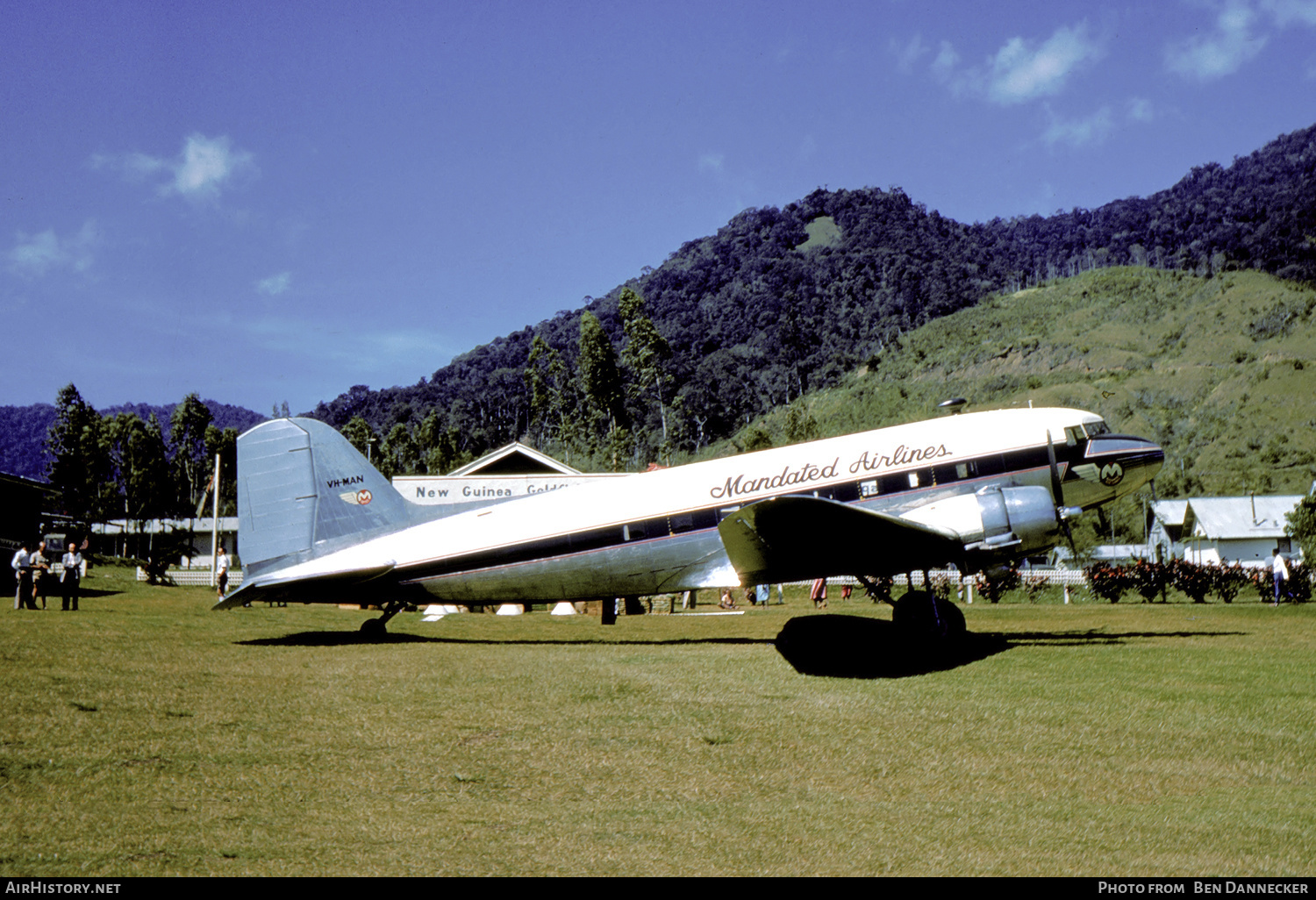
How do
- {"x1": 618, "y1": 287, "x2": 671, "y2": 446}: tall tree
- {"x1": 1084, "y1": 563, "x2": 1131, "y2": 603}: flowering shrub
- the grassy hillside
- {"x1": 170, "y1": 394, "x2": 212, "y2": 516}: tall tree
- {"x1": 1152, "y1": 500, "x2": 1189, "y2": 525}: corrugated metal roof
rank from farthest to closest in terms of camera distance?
{"x1": 170, "y1": 394, "x2": 212, "y2": 516}: tall tree, the grassy hillside, {"x1": 618, "y1": 287, "x2": 671, "y2": 446}: tall tree, {"x1": 1152, "y1": 500, "x2": 1189, "y2": 525}: corrugated metal roof, {"x1": 1084, "y1": 563, "x2": 1131, "y2": 603}: flowering shrub

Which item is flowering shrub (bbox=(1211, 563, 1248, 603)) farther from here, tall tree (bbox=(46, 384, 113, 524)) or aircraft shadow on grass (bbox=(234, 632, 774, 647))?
tall tree (bbox=(46, 384, 113, 524))

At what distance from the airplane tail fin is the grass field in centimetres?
273

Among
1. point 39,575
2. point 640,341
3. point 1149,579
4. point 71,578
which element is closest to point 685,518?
point 71,578

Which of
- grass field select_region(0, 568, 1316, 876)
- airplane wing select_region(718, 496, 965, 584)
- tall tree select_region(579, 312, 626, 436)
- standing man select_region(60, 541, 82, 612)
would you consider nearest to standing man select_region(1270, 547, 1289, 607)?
grass field select_region(0, 568, 1316, 876)

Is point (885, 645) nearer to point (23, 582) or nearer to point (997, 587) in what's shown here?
point (997, 587)

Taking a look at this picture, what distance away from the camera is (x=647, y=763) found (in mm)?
8805

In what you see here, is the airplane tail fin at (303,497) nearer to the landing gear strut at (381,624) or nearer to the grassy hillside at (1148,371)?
the landing gear strut at (381,624)

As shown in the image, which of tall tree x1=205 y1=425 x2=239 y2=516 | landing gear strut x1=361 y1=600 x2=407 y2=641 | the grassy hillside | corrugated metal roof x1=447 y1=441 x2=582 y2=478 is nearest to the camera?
landing gear strut x1=361 y1=600 x2=407 y2=641

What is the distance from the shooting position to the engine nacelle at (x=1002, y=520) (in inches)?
580

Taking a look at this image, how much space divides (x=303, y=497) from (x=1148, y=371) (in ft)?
373

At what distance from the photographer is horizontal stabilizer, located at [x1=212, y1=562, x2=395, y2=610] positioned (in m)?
16.8

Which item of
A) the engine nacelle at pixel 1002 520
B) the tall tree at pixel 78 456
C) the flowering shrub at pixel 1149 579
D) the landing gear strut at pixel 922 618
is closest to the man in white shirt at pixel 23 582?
the landing gear strut at pixel 922 618

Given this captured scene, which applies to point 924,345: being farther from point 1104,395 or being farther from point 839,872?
point 839,872

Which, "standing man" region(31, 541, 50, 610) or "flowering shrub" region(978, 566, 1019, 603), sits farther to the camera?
"flowering shrub" region(978, 566, 1019, 603)
